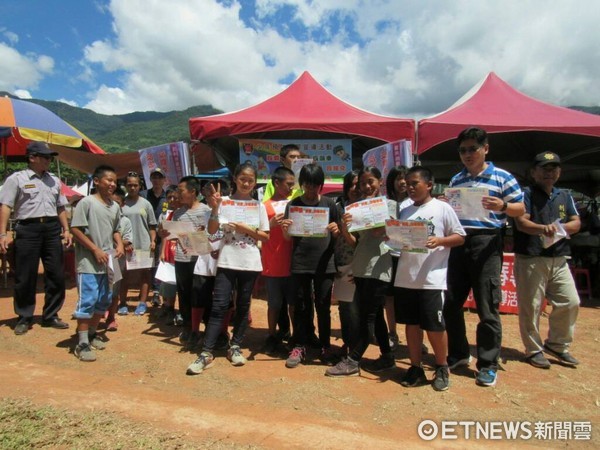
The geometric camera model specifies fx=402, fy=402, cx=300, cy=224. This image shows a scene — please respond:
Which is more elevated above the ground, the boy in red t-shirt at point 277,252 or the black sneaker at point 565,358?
the boy in red t-shirt at point 277,252

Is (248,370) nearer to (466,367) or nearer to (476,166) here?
(466,367)

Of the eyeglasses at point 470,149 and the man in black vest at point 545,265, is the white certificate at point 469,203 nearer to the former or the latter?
the eyeglasses at point 470,149

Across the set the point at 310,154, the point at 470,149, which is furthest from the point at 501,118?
the point at 470,149

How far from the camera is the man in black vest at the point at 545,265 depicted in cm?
387

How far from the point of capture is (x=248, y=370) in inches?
142

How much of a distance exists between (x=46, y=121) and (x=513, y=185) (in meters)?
7.70

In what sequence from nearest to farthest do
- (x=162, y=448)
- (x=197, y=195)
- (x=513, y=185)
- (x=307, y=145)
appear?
(x=162, y=448) → (x=513, y=185) → (x=197, y=195) → (x=307, y=145)

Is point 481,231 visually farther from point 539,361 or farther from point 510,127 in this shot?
point 510,127

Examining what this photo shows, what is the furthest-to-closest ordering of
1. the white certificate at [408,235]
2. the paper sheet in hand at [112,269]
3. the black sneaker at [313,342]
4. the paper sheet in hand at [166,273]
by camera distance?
1. the paper sheet in hand at [166,273]
2. the black sneaker at [313,342]
3. the paper sheet in hand at [112,269]
4. the white certificate at [408,235]

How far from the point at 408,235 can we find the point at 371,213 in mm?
352

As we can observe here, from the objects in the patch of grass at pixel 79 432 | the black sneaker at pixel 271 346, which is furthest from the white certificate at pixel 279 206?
the patch of grass at pixel 79 432

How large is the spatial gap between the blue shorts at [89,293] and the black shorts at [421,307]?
9.32ft

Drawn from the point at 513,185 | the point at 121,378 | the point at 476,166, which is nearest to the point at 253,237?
the point at 121,378

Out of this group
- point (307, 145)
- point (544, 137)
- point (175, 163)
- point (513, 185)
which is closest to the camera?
point (513, 185)
